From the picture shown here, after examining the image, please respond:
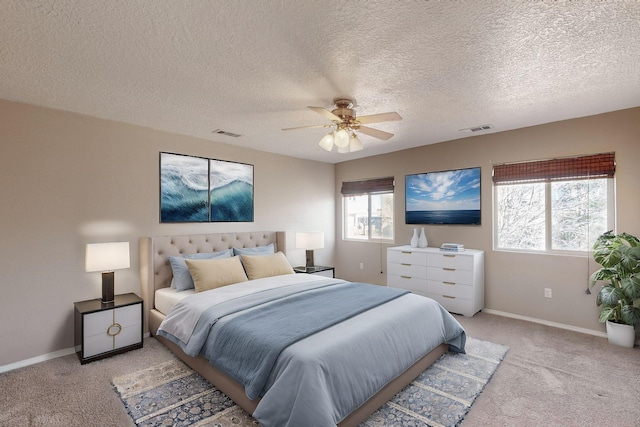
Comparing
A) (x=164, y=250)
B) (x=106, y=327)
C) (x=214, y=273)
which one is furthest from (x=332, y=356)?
(x=164, y=250)

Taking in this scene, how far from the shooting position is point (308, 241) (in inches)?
196

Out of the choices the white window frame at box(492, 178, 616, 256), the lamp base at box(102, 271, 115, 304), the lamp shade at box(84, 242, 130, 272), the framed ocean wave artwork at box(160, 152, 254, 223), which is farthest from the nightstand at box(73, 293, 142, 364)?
the white window frame at box(492, 178, 616, 256)

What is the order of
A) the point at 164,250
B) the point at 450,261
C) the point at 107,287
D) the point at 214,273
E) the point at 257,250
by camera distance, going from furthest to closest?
1. the point at 257,250
2. the point at 450,261
3. the point at 164,250
4. the point at 214,273
5. the point at 107,287

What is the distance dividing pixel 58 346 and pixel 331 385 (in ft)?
9.86

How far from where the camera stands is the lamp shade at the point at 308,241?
4.98m

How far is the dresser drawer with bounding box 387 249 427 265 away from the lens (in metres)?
4.53

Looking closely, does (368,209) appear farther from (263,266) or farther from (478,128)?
(263,266)

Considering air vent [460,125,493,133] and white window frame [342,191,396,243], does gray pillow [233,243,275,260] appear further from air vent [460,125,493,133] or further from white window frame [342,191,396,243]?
air vent [460,125,493,133]

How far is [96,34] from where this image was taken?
1844mm

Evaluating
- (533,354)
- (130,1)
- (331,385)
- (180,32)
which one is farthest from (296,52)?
(533,354)

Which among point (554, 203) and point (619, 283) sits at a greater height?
point (554, 203)

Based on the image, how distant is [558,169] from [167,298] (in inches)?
191

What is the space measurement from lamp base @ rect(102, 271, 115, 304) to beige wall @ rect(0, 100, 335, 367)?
0.88 ft

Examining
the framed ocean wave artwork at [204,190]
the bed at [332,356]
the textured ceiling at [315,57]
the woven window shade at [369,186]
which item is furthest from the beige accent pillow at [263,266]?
the woven window shade at [369,186]
